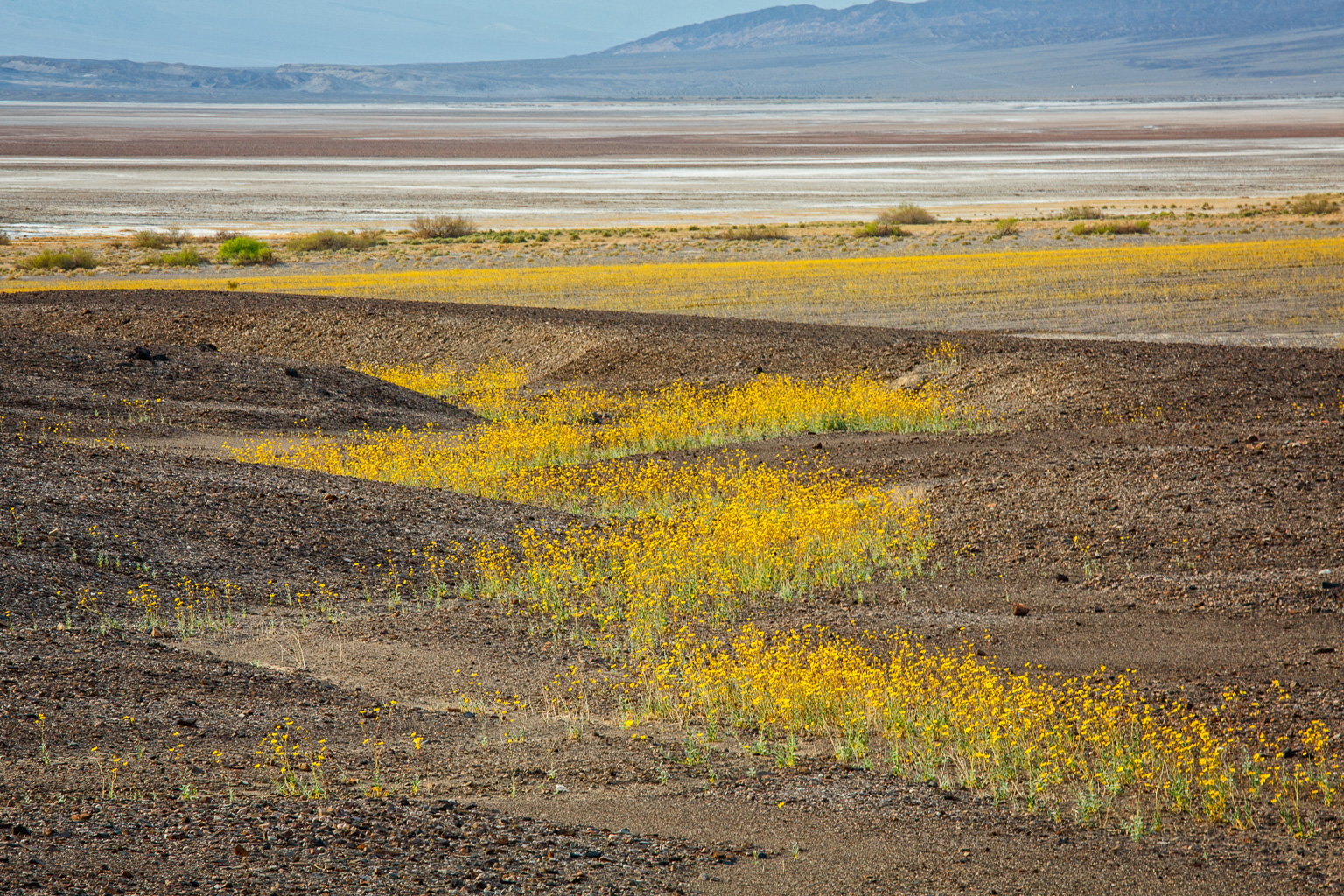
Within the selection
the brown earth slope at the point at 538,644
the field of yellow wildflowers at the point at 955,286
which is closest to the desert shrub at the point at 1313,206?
the field of yellow wildflowers at the point at 955,286

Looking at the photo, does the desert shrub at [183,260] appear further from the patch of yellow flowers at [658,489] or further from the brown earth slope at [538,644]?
the brown earth slope at [538,644]

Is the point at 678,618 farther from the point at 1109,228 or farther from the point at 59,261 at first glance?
the point at 1109,228

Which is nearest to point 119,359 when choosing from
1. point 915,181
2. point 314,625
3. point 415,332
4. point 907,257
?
point 415,332

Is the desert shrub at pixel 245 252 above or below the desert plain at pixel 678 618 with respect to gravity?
above

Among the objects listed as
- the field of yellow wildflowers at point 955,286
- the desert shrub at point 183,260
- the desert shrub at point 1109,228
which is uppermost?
the desert shrub at point 1109,228

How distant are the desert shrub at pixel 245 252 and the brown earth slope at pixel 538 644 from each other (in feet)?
93.5

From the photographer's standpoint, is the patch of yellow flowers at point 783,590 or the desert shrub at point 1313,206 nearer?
the patch of yellow flowers at point 783,590

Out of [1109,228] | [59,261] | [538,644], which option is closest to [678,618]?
[538,644]

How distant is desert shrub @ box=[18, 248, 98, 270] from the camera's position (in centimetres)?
4403

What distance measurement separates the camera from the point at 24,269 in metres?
43.8

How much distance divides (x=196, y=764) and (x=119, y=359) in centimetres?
1610

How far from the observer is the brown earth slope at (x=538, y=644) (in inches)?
221

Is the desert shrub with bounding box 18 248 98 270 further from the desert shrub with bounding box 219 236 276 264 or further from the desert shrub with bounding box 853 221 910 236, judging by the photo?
the desert shrub with bounding box 853 221 910 236

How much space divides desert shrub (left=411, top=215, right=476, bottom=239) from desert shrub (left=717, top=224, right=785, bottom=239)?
11.6 meters
